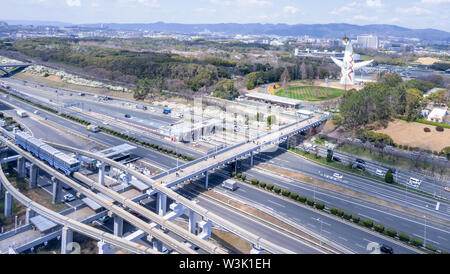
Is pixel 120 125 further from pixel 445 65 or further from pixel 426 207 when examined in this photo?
pixel 445 65

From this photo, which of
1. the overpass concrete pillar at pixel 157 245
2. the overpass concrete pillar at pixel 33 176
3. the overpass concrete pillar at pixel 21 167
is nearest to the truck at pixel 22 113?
the overpass concrete pillar at pixel 21 167

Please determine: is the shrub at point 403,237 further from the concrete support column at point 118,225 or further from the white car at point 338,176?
the concrete support column at point 118,225

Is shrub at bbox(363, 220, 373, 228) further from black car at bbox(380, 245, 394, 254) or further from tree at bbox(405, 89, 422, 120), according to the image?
tree at bbox(405, 89, 422, 120)

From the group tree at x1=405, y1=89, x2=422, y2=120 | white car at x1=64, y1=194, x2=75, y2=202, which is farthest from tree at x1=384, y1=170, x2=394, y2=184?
white car at x1=64, y1=194, x2=75, y2=202

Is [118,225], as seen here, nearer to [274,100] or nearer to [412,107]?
[412,107]

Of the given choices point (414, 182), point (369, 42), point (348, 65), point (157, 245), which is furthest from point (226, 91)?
point (369, 42)
